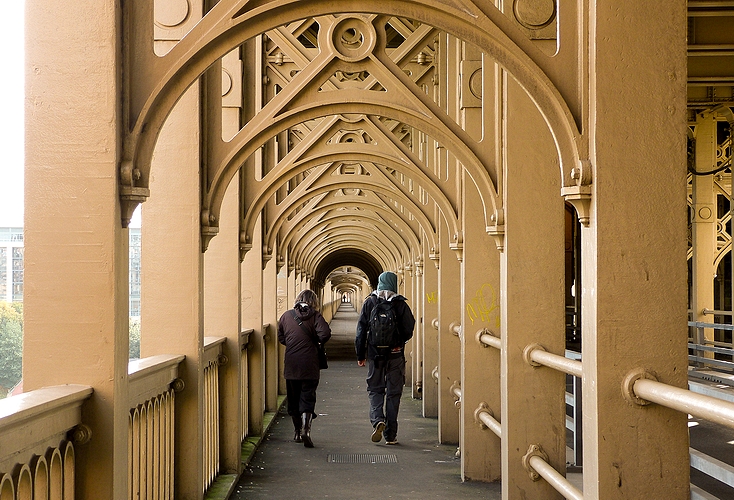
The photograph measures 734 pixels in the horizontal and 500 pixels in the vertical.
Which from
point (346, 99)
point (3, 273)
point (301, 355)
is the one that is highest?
point (346, 99)

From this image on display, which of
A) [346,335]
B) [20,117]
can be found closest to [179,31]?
[20,117]

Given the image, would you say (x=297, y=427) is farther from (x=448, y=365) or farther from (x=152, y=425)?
(x=152, y=425)

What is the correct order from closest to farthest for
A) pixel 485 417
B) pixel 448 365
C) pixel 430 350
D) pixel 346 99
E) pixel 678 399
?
pixel 678 399 < pixel 346 99 < pixel 485 417 < pixel 448 365 < pixel 430 350

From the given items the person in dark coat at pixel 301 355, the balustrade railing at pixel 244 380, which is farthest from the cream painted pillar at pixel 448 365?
the balustrade railing at pixel 244 380

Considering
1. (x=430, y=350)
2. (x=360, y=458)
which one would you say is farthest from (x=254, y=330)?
(x=430, y=350)

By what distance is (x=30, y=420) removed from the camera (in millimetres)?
3119

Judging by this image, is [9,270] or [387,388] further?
[387,388]

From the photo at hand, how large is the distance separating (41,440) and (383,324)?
657 cm

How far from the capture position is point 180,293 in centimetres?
618

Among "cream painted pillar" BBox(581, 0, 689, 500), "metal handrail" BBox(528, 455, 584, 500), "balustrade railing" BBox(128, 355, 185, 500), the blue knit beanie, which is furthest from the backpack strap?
"cream painted pillar" BBox(581, 0, 689, 500)

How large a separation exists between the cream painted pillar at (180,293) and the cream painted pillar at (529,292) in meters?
2.24

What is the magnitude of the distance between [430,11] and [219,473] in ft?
16.3

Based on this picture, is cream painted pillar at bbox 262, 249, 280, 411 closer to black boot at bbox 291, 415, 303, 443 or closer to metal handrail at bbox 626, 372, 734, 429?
black boot at bbox 291, 415, 303, 443

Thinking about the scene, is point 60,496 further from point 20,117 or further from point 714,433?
point 714,433
